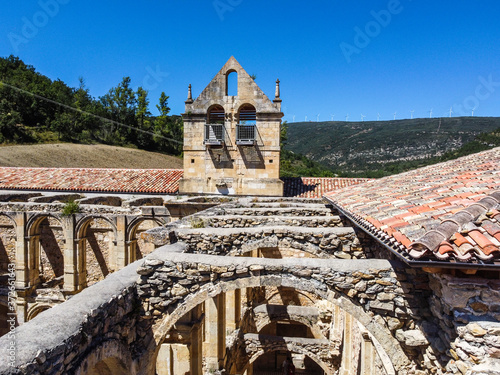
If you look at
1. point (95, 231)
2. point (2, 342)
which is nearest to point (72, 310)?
point (2, 342)

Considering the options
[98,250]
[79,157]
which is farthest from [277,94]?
[79,157]

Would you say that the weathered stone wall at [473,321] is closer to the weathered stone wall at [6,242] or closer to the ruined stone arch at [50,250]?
the ruined stone arch at [50,250]

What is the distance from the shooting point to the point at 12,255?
14391mm

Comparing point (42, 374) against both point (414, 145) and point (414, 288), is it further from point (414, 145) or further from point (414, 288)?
point (414, 145)

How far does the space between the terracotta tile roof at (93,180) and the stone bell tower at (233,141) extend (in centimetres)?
186

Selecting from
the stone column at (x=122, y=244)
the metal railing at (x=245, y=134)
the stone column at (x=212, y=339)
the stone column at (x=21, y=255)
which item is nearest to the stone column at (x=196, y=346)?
the stone column at (x=212, y=339)

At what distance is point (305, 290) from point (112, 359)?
2.75 m

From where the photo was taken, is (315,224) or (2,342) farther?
(315,224)

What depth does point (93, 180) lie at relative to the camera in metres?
18.8

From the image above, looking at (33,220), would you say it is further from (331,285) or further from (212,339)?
(331,285)

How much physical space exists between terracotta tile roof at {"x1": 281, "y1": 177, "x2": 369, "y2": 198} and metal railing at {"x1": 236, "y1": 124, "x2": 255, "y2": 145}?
3.18 metres

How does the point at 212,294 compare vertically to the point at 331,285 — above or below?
below

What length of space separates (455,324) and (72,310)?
4.06m

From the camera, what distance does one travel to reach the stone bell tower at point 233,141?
52.5ft
